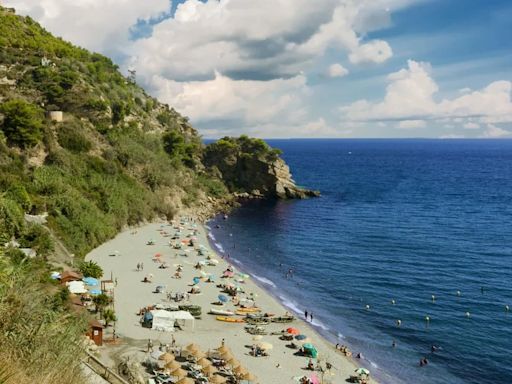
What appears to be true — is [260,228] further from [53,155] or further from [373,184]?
[373,184]

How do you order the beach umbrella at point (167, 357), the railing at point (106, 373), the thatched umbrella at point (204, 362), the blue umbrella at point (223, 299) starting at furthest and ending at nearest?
1. the blue umbrella at point (223, 299)
2. the thatched umbrella at point (204, 362)
3. the beach umbrella at point (167, 357)
4. the railing at point (106, 373)

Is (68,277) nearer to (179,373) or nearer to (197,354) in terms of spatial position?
(197,354)

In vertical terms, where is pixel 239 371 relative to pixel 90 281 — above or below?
below

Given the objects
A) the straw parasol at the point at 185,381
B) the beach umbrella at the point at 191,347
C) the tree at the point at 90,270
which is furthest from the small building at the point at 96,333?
the tree at the point at 90,270

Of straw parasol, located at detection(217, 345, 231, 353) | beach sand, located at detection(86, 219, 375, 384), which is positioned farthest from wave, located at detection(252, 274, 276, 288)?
straw parasol, located at detection(217, 345, 231, 353)

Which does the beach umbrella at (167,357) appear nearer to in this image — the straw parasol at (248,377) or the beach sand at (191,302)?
the beach sand at (191,302)

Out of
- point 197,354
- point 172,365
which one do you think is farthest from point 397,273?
point 172,365

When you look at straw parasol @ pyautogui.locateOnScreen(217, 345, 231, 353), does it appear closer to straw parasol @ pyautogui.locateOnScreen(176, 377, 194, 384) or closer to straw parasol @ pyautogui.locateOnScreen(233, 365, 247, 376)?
straw parasol @ pyautogui.locateOnScreen(233, 365, 247, 376)
